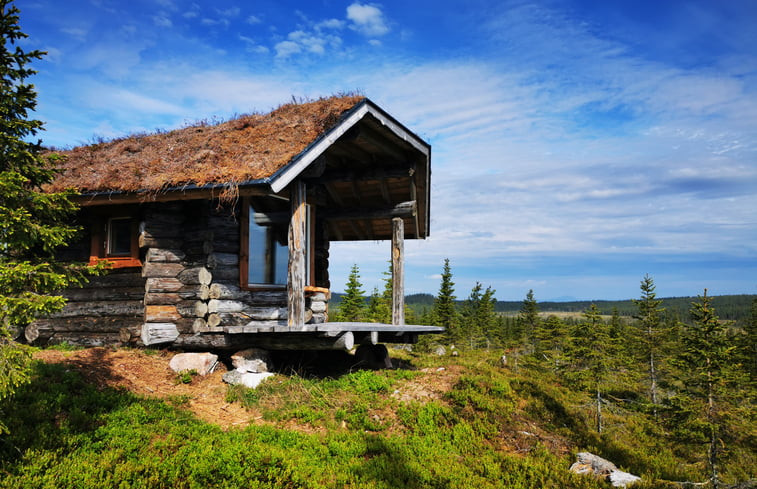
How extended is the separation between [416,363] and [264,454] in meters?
9.10

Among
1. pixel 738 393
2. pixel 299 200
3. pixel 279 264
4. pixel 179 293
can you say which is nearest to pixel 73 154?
pixel 179 293

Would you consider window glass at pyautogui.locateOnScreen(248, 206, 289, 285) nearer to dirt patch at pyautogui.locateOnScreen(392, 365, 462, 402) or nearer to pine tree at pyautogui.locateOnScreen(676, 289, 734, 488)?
dirt patch at pyautogui.locateOnScreen(392, 365, 462, 402)

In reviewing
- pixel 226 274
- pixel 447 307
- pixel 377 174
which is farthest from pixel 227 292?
pixel 447 307

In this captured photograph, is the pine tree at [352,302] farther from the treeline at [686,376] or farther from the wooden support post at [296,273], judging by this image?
the wooden support post at [296,273]

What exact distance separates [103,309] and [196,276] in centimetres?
278

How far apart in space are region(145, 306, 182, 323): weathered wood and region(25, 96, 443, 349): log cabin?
0.02 m

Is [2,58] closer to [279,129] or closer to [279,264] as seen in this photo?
[279,129]

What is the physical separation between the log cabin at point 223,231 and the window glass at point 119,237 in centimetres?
3

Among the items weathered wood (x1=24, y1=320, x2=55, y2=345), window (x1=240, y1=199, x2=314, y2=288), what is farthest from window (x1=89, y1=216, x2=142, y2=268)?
window (x1=240, y1=199, x2=314, y2=288)

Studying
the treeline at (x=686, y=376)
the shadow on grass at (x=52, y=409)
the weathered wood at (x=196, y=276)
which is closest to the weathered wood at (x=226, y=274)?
the weathered wood at (x=196, y=276)

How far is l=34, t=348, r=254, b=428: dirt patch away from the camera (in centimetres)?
884

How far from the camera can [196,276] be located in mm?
11195

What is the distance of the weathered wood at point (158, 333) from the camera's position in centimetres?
1091

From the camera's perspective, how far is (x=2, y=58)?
6258mm
